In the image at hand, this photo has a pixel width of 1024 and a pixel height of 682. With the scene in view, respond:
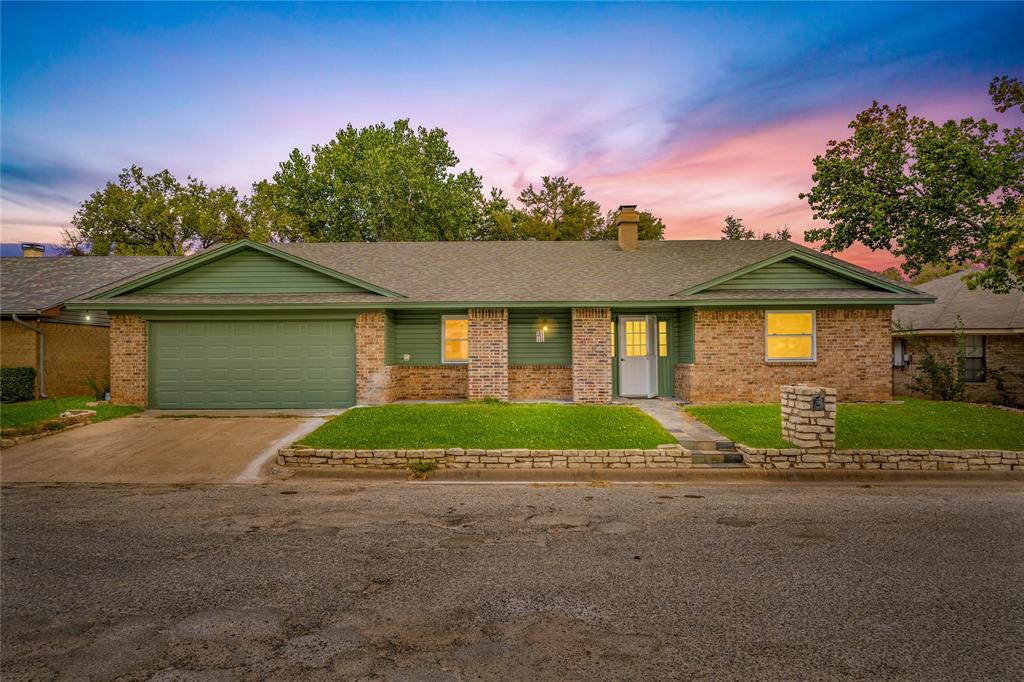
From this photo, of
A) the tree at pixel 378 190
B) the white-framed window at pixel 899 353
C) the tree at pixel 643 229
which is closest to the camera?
the white-framed window at pixel 899 353

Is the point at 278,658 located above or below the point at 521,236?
below

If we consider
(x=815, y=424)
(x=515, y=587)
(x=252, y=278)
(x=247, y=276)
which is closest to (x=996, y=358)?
(x=815, y=424)

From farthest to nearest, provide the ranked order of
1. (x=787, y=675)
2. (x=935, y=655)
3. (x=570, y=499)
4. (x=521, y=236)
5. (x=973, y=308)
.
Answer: (x=521, y=236) < (x=973, y=308) < (x=570, y=499) < (x=935, y=655) < (x=787, y=675)

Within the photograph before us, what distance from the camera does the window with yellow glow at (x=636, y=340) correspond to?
53.2 ft

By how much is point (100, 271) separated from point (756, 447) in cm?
2403

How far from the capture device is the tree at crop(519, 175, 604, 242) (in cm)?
3959

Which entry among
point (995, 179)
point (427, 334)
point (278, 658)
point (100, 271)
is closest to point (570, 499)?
point (278, 658)

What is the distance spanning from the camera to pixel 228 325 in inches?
595

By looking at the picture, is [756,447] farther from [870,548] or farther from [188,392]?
[188,392]

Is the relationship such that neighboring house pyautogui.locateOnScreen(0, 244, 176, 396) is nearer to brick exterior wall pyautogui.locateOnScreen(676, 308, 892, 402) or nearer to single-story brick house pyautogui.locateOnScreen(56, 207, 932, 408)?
Result: single-story brick house pyautogui.locateOnScreen(56, 207, 932, 408)

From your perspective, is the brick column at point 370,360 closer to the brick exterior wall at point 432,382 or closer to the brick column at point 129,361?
the brick exterior wall at point 432,382

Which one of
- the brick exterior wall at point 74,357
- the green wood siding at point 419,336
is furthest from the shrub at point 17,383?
the green wood siding at point 419,336

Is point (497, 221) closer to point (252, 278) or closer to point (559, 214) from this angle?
point (559, 214)

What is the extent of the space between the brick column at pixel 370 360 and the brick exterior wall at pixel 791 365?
8.60m
